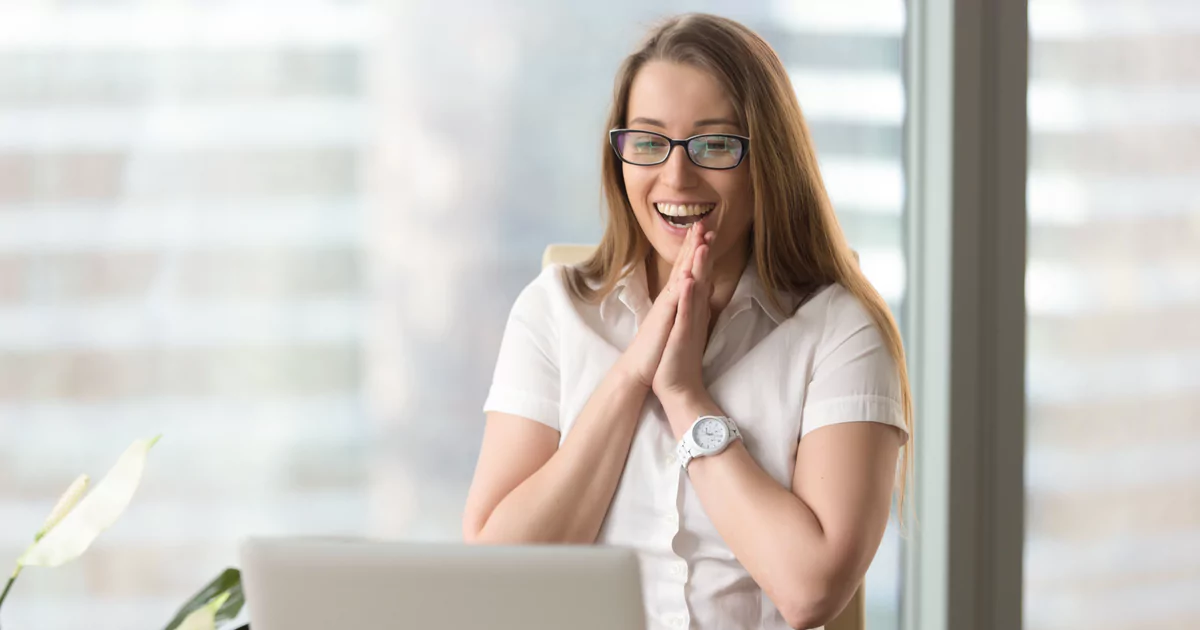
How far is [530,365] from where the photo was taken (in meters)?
1.50

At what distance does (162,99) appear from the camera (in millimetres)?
2160

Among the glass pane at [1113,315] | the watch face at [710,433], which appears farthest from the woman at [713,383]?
the glass pane at [1113,315]

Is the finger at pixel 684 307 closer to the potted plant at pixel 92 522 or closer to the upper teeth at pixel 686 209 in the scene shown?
the upper teeth at pixel 686 209

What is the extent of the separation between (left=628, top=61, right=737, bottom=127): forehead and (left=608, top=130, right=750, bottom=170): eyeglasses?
3cm

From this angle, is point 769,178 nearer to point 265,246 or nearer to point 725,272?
point 725,272

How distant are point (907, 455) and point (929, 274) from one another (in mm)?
859

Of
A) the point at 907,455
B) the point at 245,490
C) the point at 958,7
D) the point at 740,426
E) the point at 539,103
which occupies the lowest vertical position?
the point at 245,490

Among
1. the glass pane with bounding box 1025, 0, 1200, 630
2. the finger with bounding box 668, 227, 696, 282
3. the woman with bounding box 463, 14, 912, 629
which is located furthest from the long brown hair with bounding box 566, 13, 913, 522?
the glass pane with bounding box 1025, 0, 1200, 630

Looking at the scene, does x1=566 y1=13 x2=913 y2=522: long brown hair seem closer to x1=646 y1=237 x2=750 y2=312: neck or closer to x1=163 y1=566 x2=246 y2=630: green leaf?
x1=646 y1=237 x2=750 y2=312: neck

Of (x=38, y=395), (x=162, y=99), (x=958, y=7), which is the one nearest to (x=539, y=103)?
(x=162, y=99)

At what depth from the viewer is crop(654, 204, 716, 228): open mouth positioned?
1.45m

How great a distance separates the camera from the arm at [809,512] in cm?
126

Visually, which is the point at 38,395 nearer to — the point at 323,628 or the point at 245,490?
the point at 245,490

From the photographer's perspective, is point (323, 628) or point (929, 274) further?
point (929, 274)
